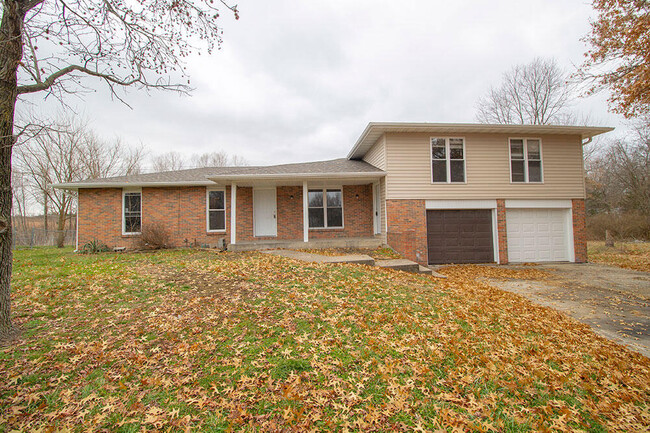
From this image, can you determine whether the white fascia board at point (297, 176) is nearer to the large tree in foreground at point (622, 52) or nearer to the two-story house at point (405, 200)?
the two-story house at point (405, 200)

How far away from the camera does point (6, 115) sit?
3.16 meters

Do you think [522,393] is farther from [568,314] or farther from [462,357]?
[568,314]

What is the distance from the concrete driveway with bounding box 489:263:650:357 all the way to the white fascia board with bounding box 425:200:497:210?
2.86m

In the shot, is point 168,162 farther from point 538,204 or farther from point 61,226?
point 538,204

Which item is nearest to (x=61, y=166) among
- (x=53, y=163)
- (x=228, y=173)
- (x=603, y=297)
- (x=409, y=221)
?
(x=53, y=163)

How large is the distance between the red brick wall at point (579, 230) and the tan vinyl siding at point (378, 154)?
7620 mm

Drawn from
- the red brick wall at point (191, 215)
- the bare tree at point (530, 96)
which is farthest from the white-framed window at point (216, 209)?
the bare tree at point (530, 96)

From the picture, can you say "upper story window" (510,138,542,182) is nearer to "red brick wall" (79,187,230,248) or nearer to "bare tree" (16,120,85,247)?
"red brick wall" (79,187,230,248)

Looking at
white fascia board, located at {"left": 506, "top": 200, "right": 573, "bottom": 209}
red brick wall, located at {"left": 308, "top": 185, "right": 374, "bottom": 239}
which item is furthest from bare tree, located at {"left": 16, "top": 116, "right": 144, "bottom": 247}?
white fascia board, located at {"left": 506, "top": 200, "right": 573, "bottom": 209}

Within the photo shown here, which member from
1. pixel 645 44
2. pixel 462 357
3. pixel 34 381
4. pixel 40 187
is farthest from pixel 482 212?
pixel 40 187

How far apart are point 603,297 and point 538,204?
19.2 feet

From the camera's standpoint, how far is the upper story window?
1088 centimetres

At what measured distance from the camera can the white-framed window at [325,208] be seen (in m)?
12.1

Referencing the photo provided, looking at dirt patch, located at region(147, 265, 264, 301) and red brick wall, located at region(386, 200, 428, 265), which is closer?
dirt patch, located at region(147, 265, 264, 301)
